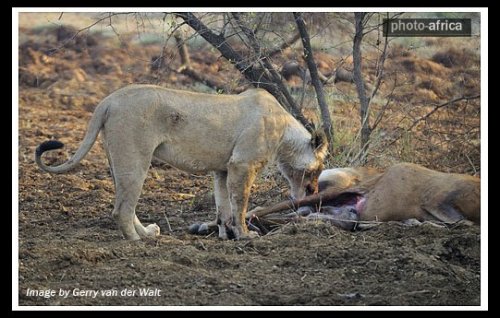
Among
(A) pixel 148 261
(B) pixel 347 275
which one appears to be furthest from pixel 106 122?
(B) pixel 347 275

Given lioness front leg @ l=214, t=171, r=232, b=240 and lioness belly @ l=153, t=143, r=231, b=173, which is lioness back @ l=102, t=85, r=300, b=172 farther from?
lioness front leg @ l=214, t=171, r=232, b=240

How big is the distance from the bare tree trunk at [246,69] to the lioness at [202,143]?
4.30 ft

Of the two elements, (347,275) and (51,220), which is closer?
(347,275)

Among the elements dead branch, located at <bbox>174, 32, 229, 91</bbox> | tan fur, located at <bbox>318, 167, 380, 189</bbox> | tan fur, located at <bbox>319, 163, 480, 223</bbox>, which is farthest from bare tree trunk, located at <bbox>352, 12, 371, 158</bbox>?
dead branch, located at <bbox>174, 32, 229, 91</bbox>

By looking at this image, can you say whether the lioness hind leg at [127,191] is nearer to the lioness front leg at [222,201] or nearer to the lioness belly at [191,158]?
the lioness belly at [191,158]

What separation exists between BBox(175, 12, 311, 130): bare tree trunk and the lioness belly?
169 cm

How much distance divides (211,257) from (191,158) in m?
1.05

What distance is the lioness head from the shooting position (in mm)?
8141

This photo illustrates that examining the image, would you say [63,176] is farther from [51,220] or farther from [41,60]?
[41,60]

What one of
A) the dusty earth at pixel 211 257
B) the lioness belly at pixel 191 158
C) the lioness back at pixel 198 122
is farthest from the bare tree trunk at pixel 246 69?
the lioness belly at pixel 191 158

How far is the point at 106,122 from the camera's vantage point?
7.25 m

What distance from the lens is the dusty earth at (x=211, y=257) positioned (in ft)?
19.9

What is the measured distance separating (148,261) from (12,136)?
4.53ft
